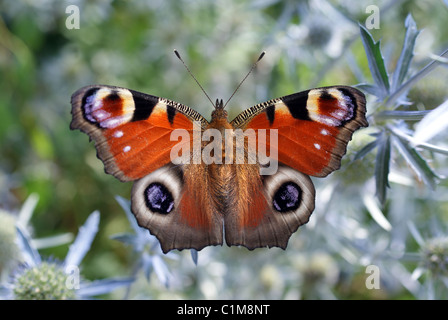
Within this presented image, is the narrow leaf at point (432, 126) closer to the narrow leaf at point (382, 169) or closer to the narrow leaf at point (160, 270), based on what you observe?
the narrow leaf at point (382, 169)

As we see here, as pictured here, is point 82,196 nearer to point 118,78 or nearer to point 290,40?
point 118,78

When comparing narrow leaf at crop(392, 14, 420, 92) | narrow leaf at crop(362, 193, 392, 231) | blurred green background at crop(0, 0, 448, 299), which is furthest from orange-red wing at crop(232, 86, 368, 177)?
narrow leaf at crop(362, 193, 392, 231)

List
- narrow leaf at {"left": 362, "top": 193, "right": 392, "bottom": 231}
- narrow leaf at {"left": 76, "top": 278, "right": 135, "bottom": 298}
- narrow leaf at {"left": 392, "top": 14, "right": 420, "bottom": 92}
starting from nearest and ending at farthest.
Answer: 1. narrow leaf at {"left": 392, "top": 14, "right": 420, "bottom": 92}
2. narrow leaf at {"left": 76, "top": 278, "right": 135, "bottom": 298}
3. narrow leaf at {"left": 362, "top": 193, "right": 392, "bottom": 231}

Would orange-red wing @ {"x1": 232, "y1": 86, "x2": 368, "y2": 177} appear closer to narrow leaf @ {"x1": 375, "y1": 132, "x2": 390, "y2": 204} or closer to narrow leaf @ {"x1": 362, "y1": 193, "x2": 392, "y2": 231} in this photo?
narrow leaf @ {"x1": 375, "y1": 132, "x2": 390, "y2": 204}

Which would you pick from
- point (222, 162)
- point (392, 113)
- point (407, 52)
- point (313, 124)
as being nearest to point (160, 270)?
point (222, 162)

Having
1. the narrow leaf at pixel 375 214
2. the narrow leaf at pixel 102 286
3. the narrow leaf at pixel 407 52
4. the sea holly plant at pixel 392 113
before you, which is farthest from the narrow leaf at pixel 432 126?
the narrow leaf at pixel 102 286

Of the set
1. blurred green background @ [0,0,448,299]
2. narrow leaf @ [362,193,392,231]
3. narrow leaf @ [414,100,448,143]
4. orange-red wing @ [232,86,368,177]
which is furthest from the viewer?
blurred green background @ [0,0,448,299]
